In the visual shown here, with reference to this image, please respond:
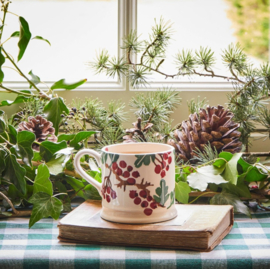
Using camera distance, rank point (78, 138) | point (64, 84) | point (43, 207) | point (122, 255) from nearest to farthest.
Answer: point (122, 255) → point (43, 207) → point (78, 138) → point (64, 84)

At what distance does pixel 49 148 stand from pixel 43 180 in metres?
0.08

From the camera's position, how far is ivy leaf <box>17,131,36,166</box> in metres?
0.67

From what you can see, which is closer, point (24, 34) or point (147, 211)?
point (147, 211)

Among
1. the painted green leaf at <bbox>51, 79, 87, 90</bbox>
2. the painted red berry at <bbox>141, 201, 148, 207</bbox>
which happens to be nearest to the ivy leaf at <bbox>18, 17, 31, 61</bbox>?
the painted green leaf at <bbox>51, 79, 87, 90</bbox>

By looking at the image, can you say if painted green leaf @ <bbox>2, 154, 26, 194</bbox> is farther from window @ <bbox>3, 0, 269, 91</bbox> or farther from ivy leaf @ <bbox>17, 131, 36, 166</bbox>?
window @ <bbox>3, 0, 269, 91</bbox>

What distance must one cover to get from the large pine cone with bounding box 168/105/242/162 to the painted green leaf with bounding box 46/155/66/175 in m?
0.25

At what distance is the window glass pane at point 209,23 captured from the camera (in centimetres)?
109

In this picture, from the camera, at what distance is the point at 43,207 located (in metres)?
0.64

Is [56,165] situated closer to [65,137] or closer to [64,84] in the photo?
[65,137]

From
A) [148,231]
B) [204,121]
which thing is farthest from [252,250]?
[204,121]

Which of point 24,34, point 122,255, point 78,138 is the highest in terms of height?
point 24,34

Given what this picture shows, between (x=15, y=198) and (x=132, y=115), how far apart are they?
16.7 inches

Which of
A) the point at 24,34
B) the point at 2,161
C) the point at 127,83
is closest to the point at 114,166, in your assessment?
the point at 2,161

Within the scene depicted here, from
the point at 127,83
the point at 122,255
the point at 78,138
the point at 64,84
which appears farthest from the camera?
the point at 127,83
